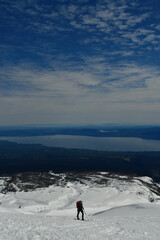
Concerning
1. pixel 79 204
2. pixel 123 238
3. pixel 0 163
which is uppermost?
pixel 123 238

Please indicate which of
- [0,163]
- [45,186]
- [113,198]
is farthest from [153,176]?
[0,163]

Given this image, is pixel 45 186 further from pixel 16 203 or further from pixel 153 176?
pixel 153 176

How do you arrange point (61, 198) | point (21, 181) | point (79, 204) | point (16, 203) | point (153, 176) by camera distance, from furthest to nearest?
1. point (153, 176)
2. point (21, 181)
3. point (61, 198)
4. point (16, 203)
5. point (79, 204)

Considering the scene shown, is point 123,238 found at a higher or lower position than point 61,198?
higher

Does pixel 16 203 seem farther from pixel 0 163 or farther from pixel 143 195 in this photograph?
pixel 0 163

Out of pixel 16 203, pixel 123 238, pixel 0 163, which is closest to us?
pixel 123 238

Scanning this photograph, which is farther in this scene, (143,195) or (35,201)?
(143,195)
